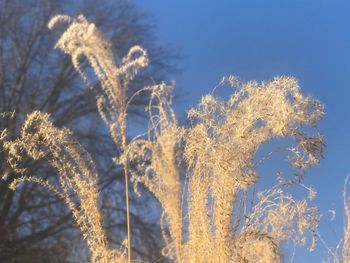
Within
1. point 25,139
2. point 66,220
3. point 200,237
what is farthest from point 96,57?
point 66,220

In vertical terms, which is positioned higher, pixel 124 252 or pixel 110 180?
pixel 110 180

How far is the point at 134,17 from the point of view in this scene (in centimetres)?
1282

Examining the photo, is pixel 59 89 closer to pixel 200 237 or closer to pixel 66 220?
pixel 66 220

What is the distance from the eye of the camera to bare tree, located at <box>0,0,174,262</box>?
1159 cm

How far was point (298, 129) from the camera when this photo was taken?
2500 millimetres

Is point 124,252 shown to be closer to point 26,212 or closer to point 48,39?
point 26,212

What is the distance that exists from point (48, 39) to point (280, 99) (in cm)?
1076

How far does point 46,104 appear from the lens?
12945 mm

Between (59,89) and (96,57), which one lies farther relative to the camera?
(59,89)

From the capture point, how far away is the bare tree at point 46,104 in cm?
1159

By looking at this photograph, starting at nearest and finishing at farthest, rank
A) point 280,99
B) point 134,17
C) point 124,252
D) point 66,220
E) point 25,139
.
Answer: point 280,99
point 25,139
point 124,252
point 66,220
point 134,17

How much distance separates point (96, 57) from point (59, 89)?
970cm

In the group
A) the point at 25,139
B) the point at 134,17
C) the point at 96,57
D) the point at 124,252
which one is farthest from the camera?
the point at 134,17

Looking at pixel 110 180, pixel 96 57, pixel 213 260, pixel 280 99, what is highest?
pixel 110 180
